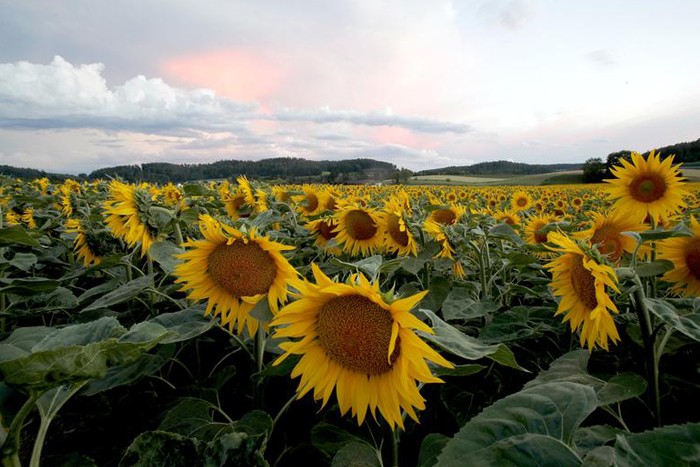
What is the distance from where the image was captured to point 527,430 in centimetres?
83

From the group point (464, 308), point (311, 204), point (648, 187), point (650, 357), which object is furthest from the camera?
point (311, 204)

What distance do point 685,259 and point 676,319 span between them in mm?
1350

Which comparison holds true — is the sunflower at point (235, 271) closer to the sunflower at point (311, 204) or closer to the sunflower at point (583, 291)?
the sunflower at point (583, 291)

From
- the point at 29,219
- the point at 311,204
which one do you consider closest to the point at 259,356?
the point at 311,204

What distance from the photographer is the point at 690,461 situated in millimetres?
609

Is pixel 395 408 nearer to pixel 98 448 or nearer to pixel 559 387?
pixel 559 387

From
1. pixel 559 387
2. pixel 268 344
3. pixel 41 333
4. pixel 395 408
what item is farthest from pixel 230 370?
pixel 559 387

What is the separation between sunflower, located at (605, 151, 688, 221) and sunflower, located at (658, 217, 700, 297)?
1.14 metres

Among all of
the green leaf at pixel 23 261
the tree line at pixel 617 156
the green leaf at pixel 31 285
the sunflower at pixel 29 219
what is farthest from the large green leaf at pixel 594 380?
the tree line at pixel 617 156

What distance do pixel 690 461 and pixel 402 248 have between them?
104 inches

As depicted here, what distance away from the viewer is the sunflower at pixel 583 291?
1.61 meters

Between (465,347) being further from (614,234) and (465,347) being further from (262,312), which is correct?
(614,234)

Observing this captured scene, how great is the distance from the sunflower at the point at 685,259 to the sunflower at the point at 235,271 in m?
2.28

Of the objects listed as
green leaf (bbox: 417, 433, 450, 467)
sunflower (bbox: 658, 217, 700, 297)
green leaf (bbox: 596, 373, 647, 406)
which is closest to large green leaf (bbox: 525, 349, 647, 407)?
green leaf (bbox: 596, 373, 647, 406)
